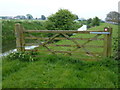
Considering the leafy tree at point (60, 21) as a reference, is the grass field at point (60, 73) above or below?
below

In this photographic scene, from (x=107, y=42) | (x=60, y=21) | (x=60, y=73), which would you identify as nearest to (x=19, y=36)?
(x=60, y=73)

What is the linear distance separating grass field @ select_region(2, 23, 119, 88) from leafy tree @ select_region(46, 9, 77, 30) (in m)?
10.6

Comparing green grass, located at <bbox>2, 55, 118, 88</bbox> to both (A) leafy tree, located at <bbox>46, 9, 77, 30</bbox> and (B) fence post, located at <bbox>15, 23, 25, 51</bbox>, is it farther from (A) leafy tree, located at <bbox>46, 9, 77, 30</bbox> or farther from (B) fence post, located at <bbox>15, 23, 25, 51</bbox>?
(A) leafy tree, located at <bbox>46, 9, 77, 30</bbox>

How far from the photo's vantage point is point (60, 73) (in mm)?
4977

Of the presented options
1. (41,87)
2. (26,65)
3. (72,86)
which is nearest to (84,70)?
(72,86)

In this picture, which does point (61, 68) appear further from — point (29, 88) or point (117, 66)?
point (117, 66)

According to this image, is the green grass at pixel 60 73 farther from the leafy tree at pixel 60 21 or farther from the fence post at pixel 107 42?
the leafy tree at pixel 60 21

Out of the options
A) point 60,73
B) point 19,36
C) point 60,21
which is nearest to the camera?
point 60,73

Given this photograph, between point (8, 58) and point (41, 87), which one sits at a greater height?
point (8, 58)

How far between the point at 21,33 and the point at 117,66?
4.28m

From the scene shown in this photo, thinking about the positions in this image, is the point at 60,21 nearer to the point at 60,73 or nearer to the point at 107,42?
the point at 107,42

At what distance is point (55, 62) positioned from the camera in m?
6.02

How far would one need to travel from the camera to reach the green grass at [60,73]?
4.29 m

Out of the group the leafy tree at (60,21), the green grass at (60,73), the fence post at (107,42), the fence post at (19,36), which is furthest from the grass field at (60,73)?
the leafy tree at (60,21)
